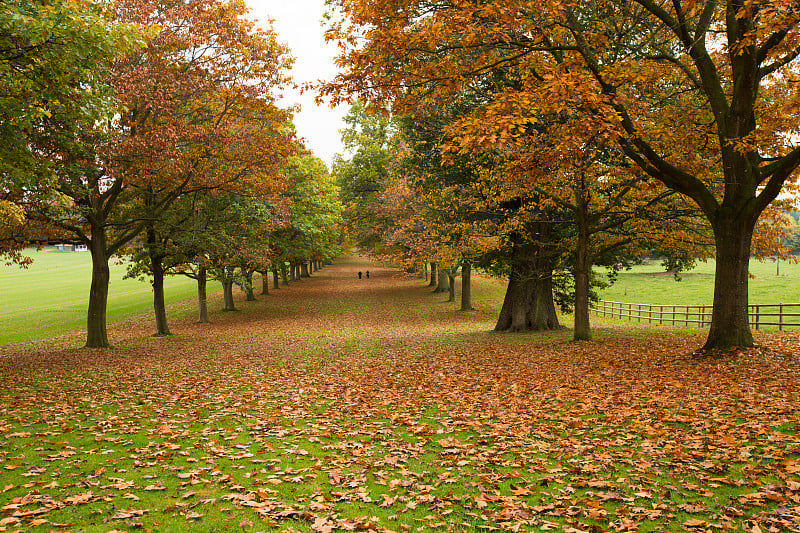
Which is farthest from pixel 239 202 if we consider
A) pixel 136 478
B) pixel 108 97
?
pixel 136 478

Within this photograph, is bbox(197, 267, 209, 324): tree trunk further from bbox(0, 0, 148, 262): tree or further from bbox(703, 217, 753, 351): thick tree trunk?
bbox(703, 217, 753, 351): thick tree trunk

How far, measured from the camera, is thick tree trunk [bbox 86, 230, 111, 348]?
1872cm

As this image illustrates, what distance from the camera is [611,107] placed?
32.2ft

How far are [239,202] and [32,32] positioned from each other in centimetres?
1558

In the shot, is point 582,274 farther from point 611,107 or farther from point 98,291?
point 98,291

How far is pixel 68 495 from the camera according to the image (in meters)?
5.16

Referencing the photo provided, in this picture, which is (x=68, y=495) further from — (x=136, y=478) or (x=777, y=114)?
(x=777, y=114)

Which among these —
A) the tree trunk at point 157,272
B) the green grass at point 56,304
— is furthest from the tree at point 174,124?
the green grass at point 56,304

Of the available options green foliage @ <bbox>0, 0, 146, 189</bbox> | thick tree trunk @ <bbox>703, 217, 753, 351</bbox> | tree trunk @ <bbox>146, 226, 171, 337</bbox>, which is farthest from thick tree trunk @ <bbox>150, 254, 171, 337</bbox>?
thick tree trunk @ <bbox>703, 217, 753, 351</bbox>

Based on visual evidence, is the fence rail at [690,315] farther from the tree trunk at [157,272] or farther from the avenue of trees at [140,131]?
the tree trunk at [157,272]

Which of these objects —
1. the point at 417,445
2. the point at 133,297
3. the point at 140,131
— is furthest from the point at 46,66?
the point at 133,297

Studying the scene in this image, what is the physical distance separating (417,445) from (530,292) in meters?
16.3

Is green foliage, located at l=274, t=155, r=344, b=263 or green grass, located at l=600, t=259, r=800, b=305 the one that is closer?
green foliage, located at l=274, t=155, r=344, b=263

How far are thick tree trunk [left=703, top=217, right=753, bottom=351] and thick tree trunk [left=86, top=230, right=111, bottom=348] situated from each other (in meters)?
19.3
